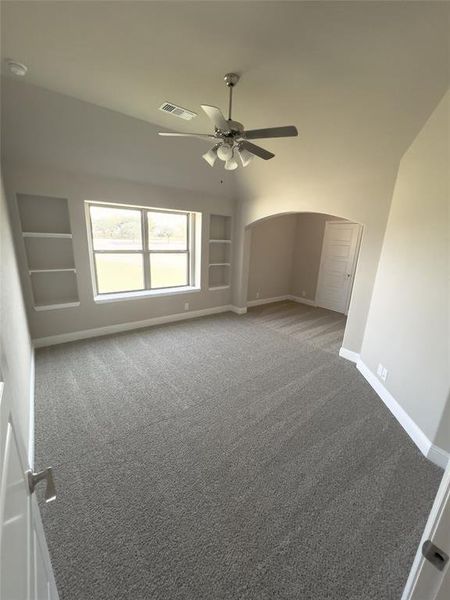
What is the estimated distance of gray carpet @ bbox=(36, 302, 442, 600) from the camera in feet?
4.29

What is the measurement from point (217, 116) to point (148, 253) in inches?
115

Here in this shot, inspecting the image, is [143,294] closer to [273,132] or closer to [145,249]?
[145,249]

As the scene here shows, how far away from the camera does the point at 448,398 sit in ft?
6.41

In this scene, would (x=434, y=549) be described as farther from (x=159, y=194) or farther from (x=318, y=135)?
(x=159, y=194)

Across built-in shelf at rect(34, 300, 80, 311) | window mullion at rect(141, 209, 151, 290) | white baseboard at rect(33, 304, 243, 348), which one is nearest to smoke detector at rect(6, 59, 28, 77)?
window mullion at rect(141, 209, 151, 290)

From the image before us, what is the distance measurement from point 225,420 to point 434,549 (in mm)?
1897

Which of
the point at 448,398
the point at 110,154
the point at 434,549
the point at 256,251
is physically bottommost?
the point at 448,398

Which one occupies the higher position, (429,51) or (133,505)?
(429,51)

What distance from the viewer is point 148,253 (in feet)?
14.7

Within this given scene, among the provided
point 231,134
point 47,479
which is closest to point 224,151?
point 231,134

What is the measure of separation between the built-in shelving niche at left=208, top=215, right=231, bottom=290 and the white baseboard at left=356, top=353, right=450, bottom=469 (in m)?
3.27

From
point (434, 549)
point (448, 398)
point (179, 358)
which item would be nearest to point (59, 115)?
point (179, 358)

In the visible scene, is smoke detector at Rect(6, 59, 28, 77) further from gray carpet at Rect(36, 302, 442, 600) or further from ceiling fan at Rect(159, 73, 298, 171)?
gray carpet at Rect(36, 302, 442, 600)

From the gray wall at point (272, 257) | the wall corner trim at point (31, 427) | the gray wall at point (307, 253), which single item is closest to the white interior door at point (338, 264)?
the gray wall at point (307, 253)
